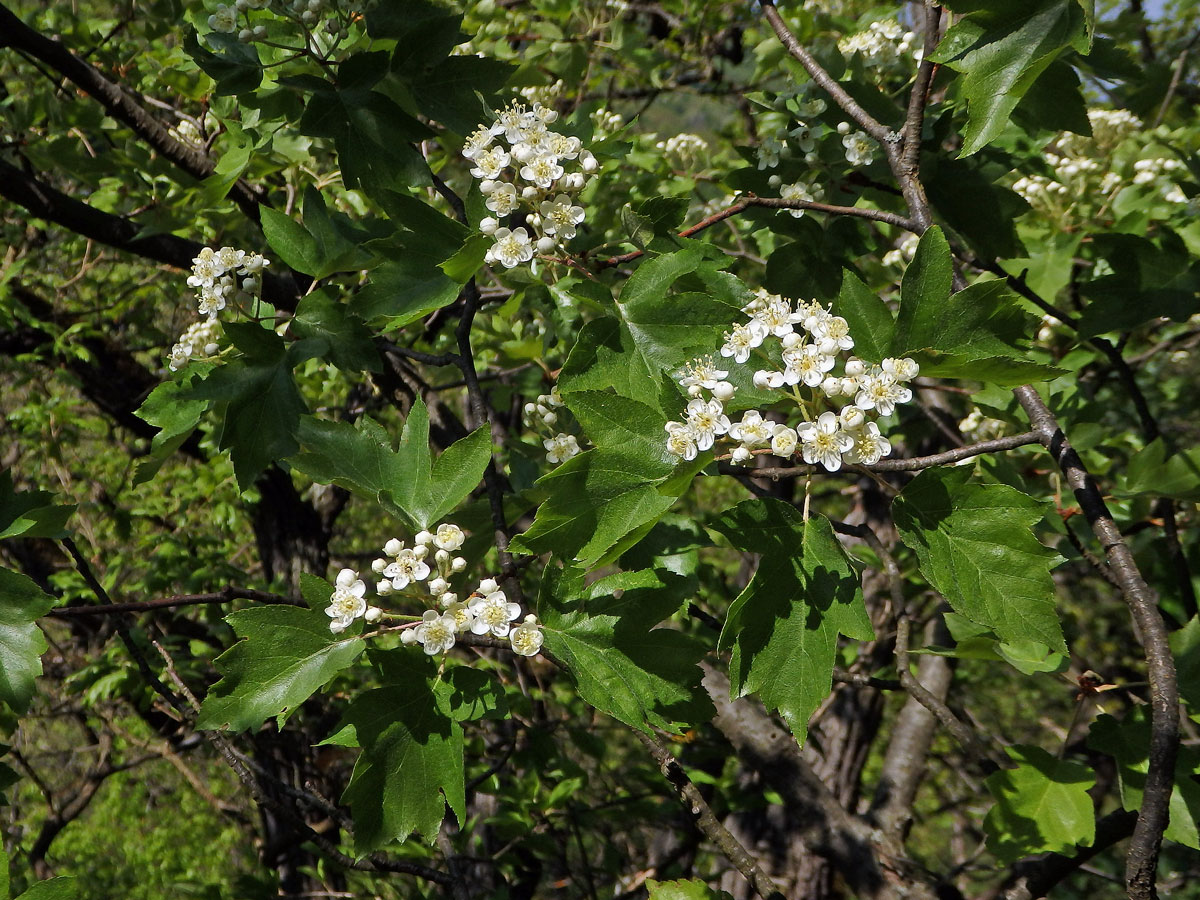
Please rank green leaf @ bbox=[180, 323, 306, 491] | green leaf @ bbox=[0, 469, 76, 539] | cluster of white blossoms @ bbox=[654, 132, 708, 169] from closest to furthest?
green leaf @ bbox=[180, 323, 306, 491]
green leaf @ bbox=[0, 469, 76, 539]
cluster of white blossoms @ bbox=[654, 132, 708, 169]

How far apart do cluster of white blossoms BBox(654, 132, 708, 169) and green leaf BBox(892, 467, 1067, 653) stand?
264cm

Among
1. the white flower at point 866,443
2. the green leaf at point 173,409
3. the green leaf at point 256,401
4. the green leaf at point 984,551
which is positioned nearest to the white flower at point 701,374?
the white flower at point 866,443

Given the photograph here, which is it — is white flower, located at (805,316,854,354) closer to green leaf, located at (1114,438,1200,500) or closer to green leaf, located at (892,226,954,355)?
green leaf, located at (892,226,954,355)

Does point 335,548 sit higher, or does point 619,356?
point 619,356

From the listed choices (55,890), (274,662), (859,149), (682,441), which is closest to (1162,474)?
(859,149)

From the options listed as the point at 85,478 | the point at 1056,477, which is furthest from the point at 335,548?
the point at 1056,477

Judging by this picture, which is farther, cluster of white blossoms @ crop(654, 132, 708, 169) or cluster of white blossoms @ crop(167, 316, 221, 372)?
cluster of white blossoms @ crop(654, 132, 708, 169)

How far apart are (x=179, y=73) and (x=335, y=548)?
4.91 metres

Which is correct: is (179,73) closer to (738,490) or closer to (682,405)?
(682,405)

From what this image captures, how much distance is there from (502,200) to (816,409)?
691 mm

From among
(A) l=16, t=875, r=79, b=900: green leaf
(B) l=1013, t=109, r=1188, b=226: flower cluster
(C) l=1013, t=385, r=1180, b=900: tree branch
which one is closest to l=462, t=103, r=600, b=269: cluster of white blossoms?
(C) l=1013, t=385, r=1180, b=900: tree branch

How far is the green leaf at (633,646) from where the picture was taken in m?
1.57

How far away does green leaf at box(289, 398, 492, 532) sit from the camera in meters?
1.68

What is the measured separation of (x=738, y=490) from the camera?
331 inches
